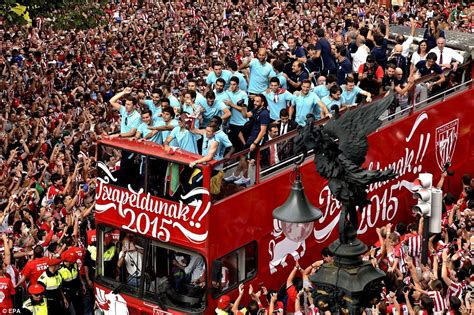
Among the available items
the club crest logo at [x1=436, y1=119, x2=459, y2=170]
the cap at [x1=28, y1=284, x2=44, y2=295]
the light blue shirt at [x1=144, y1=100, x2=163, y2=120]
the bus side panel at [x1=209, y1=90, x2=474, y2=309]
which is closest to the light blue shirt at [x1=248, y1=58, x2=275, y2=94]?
the bus side panel at [x1=209, y1=90, x2=474, y2=309]

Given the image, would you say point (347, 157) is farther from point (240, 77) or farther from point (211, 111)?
point (240, 77)

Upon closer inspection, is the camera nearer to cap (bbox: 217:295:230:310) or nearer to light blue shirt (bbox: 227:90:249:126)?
light blue shirt (bbox: 227:90:249:126)

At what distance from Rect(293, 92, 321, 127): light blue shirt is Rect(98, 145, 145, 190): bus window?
3474 mm

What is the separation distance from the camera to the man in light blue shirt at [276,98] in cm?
1780

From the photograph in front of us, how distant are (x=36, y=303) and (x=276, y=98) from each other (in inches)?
210

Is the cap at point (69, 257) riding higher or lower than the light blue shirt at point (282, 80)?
lower

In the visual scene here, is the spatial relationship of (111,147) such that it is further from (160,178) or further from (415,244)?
(415,244)

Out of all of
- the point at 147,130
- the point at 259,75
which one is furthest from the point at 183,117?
the point at 259,75

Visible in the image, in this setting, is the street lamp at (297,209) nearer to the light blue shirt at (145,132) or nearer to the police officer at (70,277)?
Result: the light blue shirt at (145,132)

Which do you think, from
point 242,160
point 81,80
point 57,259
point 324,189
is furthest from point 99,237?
point 81,80

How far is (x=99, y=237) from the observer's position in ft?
51.0

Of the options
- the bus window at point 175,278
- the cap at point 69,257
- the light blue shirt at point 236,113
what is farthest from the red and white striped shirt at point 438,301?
the cap at point 69,257

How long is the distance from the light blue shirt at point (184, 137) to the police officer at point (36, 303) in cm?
289

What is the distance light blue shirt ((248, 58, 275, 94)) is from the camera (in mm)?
18969
